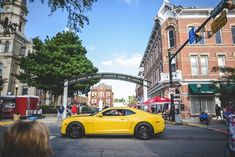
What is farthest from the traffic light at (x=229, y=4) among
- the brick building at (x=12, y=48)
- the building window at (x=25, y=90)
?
the building window at (x=25, y=90)

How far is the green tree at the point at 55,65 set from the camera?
3056 centimetres

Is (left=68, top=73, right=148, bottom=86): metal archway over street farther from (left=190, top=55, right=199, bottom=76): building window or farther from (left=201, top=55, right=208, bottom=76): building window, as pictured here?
(left=201, top=55, right=208, bottom=76): building window

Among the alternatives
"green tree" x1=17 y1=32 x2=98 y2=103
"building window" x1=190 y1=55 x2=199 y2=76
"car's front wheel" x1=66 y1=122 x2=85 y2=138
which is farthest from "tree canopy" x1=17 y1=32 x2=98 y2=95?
"car's front wheel" x1=66 y1=122 x2=85 y2=138

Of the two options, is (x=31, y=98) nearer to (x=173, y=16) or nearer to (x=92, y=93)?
(x=173, y=16)

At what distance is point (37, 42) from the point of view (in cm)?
3278

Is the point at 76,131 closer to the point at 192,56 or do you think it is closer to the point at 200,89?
the point at 200,89

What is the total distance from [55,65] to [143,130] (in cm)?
2523

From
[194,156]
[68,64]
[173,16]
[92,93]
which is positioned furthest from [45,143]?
[92,93]

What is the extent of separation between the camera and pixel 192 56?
83.0ft

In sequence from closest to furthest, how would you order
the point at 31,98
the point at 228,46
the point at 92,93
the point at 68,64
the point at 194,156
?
the point at 194,156 → the point at 31,98 → the point at 228,46 → the point at 68,64 → the point at 92,93

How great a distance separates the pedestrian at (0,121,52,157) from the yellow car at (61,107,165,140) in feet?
24.9

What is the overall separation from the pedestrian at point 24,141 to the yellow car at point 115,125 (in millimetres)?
7575

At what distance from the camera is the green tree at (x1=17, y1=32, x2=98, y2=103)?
30562 millimetres

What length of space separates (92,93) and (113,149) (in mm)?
106411
